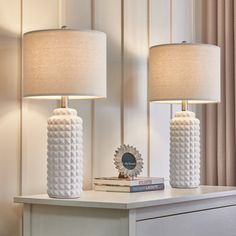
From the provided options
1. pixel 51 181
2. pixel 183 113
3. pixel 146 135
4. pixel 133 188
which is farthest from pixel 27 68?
pixel 146 135

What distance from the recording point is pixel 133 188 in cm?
231

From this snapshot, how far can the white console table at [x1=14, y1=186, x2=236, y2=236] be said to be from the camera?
6.40 ft

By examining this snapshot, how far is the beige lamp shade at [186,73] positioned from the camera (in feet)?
8.09

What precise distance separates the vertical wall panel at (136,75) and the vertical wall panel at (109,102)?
0.15ft

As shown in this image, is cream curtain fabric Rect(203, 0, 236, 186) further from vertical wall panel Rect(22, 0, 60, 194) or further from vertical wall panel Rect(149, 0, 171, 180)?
vertical wall panel Rect(22, 0, 60, 194)

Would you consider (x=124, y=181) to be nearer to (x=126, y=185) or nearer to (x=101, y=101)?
(x=126, y=185)

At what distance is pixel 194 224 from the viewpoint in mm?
2256

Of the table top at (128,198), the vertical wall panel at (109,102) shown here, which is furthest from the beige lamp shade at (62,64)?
the vertical wall panel at (109,102)

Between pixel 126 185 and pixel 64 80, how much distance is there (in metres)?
0.51

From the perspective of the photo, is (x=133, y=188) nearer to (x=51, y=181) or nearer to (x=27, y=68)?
(x=51, y=181)

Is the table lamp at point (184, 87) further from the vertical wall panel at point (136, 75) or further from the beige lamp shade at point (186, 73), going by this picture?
the vertical wall panel at point (136, 75)

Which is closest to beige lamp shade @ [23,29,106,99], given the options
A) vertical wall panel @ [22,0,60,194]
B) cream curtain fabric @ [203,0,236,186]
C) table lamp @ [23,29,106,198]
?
table lamp @ [23,29,106,198]

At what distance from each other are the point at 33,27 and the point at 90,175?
0.65 meters

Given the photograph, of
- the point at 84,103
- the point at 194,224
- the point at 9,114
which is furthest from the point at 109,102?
the point at 194,224
